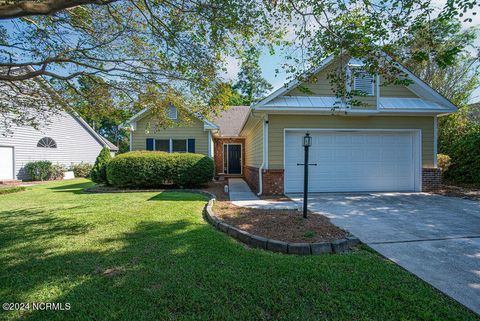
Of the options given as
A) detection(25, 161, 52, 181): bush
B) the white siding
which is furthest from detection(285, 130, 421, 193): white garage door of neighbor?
detection(25, 161, 52, 181): bush

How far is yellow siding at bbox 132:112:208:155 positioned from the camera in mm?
13680

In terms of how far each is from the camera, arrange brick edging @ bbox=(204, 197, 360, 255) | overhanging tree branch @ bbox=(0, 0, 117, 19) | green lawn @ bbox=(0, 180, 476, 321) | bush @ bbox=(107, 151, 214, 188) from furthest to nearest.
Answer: bush @ bbox=(107, 151, 214, 188)
brick edging @ bbox=(204, 197, 360, 255)
overhanging tree branch @ bbox=(0, 0, 117, 19)
green lawn @ bbox=(0, 180, 476, 321)

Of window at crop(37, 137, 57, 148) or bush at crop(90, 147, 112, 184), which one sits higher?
window at crop(37, 137, 57, 148)

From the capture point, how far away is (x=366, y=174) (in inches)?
345

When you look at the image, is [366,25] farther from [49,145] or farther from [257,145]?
[49,145]

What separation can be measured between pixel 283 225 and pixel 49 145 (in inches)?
755

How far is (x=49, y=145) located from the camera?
1706 centimetres

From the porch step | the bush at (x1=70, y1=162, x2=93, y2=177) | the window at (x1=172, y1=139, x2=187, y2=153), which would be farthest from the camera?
the bush at (x1=70, y1=162, x2=93, y2=177)

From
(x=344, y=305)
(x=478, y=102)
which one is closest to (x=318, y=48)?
(x=344, y=305)

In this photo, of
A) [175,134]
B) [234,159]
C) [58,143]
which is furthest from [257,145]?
[58,143]

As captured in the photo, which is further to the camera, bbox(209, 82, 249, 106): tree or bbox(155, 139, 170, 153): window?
bbox(155, 139, 170, 153): window

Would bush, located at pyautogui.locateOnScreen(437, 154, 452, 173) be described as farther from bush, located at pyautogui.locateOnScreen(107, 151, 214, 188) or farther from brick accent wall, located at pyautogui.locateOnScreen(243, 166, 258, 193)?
bush, located at pyautogui.locateOnScreen(107, 151, 214, 188)

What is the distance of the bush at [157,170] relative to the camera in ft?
33.5

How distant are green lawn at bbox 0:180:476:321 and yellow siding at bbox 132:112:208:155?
973cm
